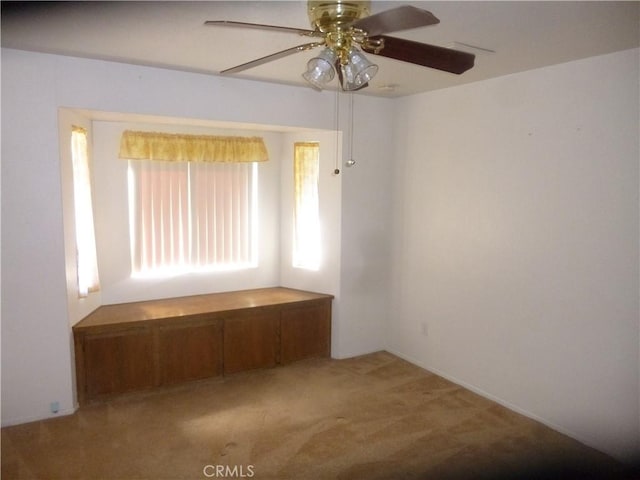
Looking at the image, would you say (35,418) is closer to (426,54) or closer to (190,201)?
(190,201)

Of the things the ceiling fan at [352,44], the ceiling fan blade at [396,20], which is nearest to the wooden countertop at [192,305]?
the ceiling fan at [352,44]

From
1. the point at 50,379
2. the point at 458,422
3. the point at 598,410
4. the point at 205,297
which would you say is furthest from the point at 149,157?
the point at 598,410

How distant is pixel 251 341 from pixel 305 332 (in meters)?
0.54

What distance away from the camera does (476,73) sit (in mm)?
3418

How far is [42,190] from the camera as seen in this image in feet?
10.3

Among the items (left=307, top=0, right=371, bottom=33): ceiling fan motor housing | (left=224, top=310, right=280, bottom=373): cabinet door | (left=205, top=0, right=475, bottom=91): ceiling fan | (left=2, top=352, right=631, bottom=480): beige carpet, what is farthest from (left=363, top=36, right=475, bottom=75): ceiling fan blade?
(left=224, top=310, right=280, bottom=373): cabinet door

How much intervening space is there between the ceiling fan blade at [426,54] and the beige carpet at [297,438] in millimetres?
2242

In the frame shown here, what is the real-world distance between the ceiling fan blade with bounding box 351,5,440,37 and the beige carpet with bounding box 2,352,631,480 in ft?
7.70

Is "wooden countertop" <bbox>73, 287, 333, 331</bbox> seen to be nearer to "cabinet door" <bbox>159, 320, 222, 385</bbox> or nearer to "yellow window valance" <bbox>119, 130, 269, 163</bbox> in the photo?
"cabinet door" <bbox>159, 320, 222, 385</bbox>

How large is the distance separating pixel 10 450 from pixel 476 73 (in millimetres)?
3948

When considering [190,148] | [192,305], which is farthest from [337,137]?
[192,305]

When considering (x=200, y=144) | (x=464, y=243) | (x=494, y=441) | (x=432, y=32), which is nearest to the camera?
(x=432, y=32)

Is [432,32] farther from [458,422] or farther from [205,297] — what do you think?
[205,297]

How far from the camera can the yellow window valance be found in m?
4.04
